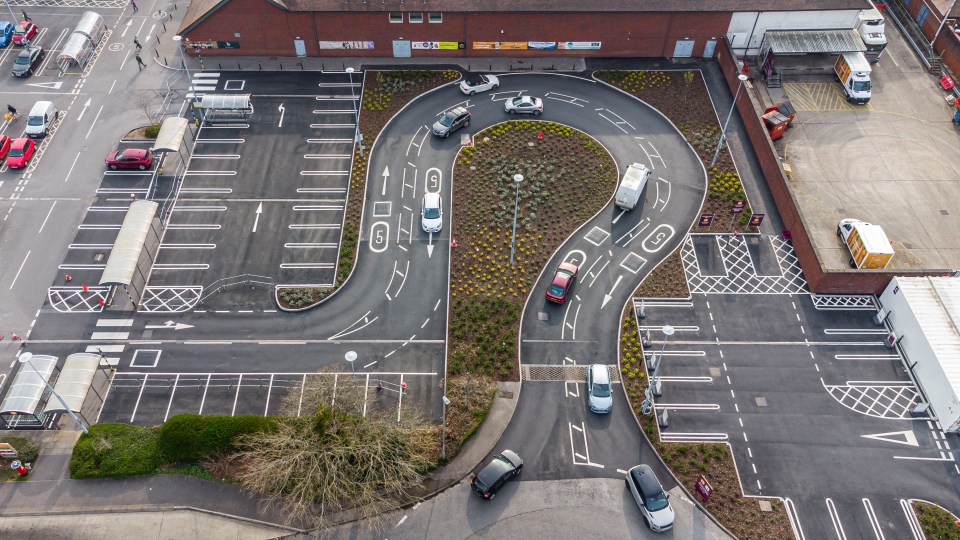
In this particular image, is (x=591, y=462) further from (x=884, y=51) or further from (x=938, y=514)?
(x=884, y=51)

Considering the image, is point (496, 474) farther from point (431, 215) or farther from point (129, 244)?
point (129, 244)

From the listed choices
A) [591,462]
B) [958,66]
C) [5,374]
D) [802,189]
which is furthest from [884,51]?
[5,374]

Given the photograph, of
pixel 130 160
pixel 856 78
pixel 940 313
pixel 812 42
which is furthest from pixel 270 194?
pixel 856 78

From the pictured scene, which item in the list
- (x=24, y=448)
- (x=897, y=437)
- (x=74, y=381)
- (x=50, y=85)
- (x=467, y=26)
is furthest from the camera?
(x=467, y=26)

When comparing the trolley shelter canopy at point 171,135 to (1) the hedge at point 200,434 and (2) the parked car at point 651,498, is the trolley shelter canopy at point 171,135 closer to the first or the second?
(1) the hedge at point 200,434

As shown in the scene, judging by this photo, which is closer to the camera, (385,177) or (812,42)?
(385,177)

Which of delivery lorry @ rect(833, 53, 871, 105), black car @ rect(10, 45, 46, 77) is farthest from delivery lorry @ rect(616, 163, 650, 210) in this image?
black car @ rect(10, 45, 46, 77)

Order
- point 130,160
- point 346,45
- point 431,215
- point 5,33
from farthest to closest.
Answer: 1. point 5,33
2. point 346,45
3. point 130,160
4. point 431,215
